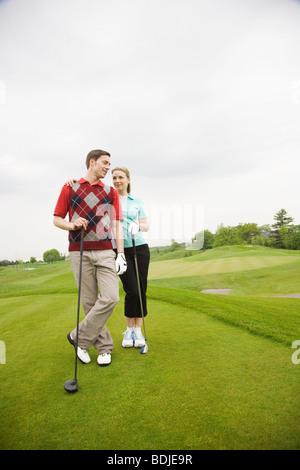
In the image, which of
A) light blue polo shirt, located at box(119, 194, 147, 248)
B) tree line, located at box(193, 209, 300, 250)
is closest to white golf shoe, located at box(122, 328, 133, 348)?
light blue polo shirt, located at box(119, 194, 147, 248)

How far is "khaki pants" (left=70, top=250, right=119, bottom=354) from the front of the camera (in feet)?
9.05

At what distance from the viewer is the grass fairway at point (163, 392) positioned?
1503 mm

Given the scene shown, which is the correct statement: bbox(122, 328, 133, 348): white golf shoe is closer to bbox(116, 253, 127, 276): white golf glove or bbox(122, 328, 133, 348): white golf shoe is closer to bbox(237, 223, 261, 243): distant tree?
bbox(116, 253, 127, 276): white golf glove

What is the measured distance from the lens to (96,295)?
3.04 metres

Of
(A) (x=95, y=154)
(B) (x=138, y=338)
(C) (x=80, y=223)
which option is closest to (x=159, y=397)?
(B) (x=138, y=338)

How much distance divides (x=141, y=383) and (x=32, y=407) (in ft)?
2.70

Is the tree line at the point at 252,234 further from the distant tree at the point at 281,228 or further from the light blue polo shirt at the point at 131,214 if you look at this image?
the light blue polo shirt at the point at 131,214

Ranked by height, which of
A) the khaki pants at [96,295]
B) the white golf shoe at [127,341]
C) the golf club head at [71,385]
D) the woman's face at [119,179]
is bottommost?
the white golf shoe at [127,341]

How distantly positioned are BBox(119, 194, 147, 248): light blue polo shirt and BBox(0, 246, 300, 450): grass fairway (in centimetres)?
129

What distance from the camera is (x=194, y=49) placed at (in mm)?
5762

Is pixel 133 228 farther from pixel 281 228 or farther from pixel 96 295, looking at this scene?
pixel 281 228

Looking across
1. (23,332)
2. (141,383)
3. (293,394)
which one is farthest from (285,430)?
(23,332)
